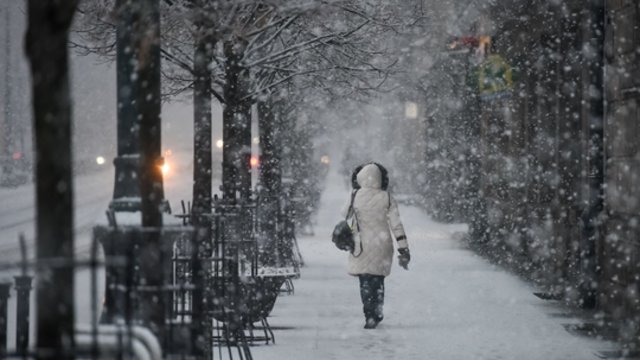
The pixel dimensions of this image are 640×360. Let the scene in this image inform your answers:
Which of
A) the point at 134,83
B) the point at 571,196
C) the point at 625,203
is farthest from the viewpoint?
the point at 571,196

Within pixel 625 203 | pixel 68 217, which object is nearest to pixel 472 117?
pixel 625 203

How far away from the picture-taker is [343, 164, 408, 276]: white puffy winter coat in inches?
476

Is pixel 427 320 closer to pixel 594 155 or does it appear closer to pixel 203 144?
pixel 594 155

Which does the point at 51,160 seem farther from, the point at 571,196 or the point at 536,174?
the point at 536,174

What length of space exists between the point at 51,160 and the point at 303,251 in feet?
62.0

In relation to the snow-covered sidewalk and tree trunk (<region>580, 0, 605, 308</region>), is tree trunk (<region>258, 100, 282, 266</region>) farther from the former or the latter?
tree trunk (<region>580, 0, 605, 308</region>)

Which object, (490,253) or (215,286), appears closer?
(215,286)

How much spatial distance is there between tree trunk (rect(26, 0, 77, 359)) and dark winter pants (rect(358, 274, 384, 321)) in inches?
300

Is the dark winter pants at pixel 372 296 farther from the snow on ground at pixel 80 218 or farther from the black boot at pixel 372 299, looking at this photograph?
the snow on ground at pixel 80 218

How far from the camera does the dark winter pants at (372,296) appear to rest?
39.0 ft

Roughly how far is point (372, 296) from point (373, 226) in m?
0.83

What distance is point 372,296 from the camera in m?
11.9

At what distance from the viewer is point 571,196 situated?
14.6 metres

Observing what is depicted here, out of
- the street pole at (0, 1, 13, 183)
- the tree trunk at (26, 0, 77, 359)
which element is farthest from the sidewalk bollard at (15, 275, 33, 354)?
the street pole at (0, 1, 13, 183)
